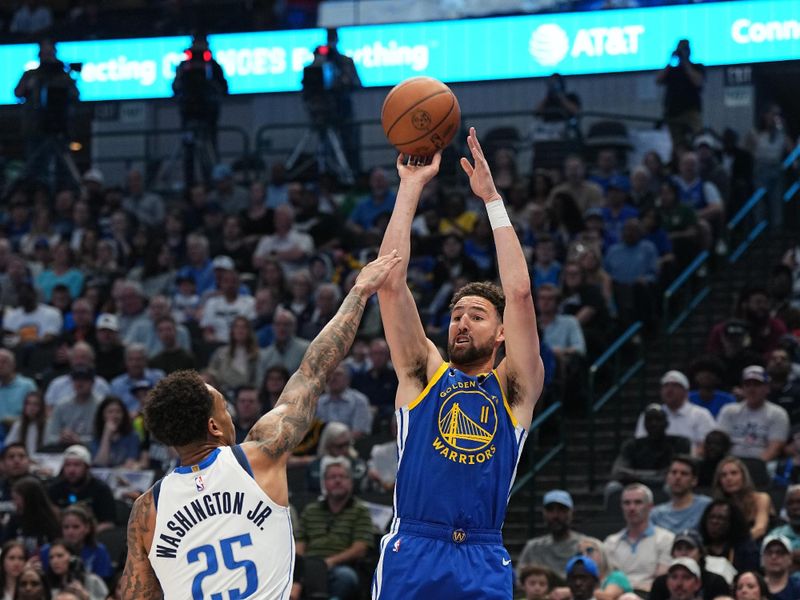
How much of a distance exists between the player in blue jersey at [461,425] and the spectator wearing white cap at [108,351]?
9812 millimetres

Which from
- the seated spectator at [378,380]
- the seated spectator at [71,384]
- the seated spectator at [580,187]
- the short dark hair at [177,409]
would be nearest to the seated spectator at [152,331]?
the seated spectator at [71,384]

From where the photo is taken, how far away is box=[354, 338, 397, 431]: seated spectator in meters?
15.2

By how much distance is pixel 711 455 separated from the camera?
41.9 ft

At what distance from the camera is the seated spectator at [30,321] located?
17750mm

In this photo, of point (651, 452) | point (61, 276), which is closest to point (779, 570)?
point (651, 452)

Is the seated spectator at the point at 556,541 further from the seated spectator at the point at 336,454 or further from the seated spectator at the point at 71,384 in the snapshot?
the seated spectator at the point at 71,384

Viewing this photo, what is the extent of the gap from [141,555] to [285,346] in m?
9.66

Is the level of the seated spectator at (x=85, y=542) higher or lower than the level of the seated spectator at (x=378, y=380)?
lower

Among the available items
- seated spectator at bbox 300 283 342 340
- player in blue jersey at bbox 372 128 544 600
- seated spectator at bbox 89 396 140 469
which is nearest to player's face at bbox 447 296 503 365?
player in blue jersey at bbox 372 128 544 600

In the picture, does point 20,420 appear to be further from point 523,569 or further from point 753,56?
point 753,56

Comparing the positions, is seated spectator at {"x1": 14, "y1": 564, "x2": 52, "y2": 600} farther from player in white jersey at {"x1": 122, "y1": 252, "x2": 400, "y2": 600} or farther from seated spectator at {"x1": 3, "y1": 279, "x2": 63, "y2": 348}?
seated spectator at {"x1": 3, "y1": 279, "x2": 63, "y2": 348}

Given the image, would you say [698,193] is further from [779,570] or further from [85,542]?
[85,542]

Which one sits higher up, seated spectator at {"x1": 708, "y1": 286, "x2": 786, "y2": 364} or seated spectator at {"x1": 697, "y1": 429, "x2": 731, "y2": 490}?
seated spectator at {"x1": 708, "y1": 286, "x2": 786, "y2": 364}

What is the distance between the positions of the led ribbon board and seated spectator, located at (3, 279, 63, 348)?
269 inches
